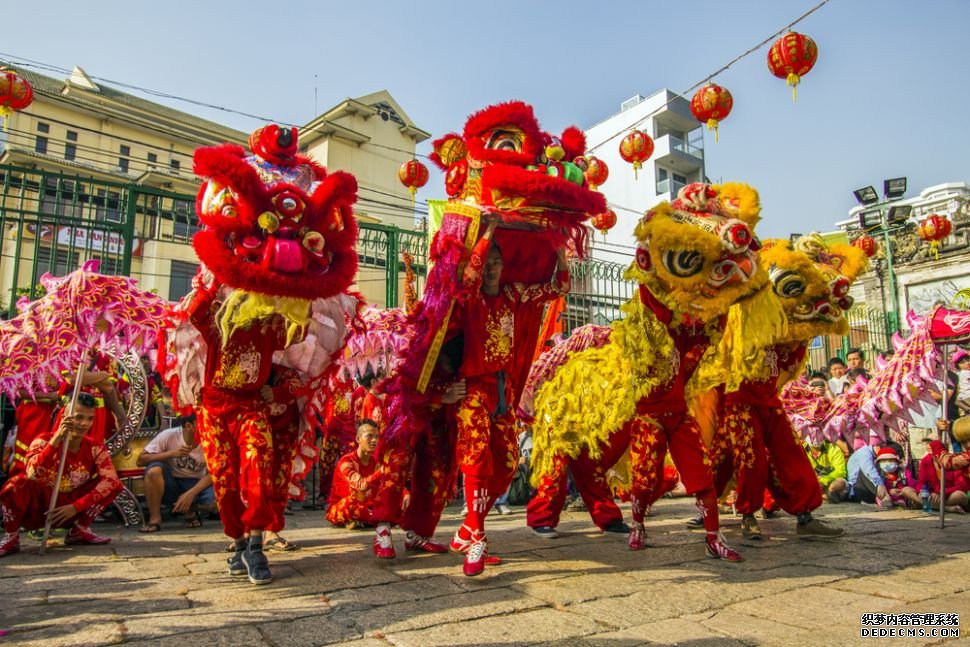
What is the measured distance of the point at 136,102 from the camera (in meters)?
26.9

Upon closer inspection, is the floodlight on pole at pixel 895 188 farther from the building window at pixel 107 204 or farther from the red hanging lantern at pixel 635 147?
the building window at pixel 107 204

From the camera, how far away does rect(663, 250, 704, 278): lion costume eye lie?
10.8ft

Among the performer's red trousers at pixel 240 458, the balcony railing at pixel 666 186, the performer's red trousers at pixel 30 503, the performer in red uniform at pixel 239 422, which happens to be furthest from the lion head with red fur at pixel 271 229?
the balcony railing at pixel 666 186

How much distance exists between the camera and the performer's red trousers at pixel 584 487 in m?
4.25

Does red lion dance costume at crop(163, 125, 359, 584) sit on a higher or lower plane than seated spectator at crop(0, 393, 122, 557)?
higher

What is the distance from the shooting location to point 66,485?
421cm

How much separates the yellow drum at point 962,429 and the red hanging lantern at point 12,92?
33.4 ft

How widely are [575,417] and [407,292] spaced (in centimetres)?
164

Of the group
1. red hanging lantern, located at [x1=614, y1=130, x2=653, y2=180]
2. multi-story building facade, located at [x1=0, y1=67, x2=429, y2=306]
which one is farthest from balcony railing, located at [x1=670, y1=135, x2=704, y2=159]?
red hanging lantern, located at [x1=614, y1=130, x2=653, y2=180]

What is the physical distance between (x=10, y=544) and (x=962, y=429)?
7000mm

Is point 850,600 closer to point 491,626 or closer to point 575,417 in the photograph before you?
point 491,626

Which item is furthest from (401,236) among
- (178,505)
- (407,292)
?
(178,505)

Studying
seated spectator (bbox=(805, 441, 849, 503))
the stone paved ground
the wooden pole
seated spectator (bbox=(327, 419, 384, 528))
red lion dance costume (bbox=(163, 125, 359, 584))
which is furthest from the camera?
seated spectator (bbox=(805, 441, 849, 503))

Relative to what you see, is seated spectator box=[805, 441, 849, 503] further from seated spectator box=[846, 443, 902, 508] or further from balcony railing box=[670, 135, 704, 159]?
balcony railing box=[670, 135, 704, 159]
